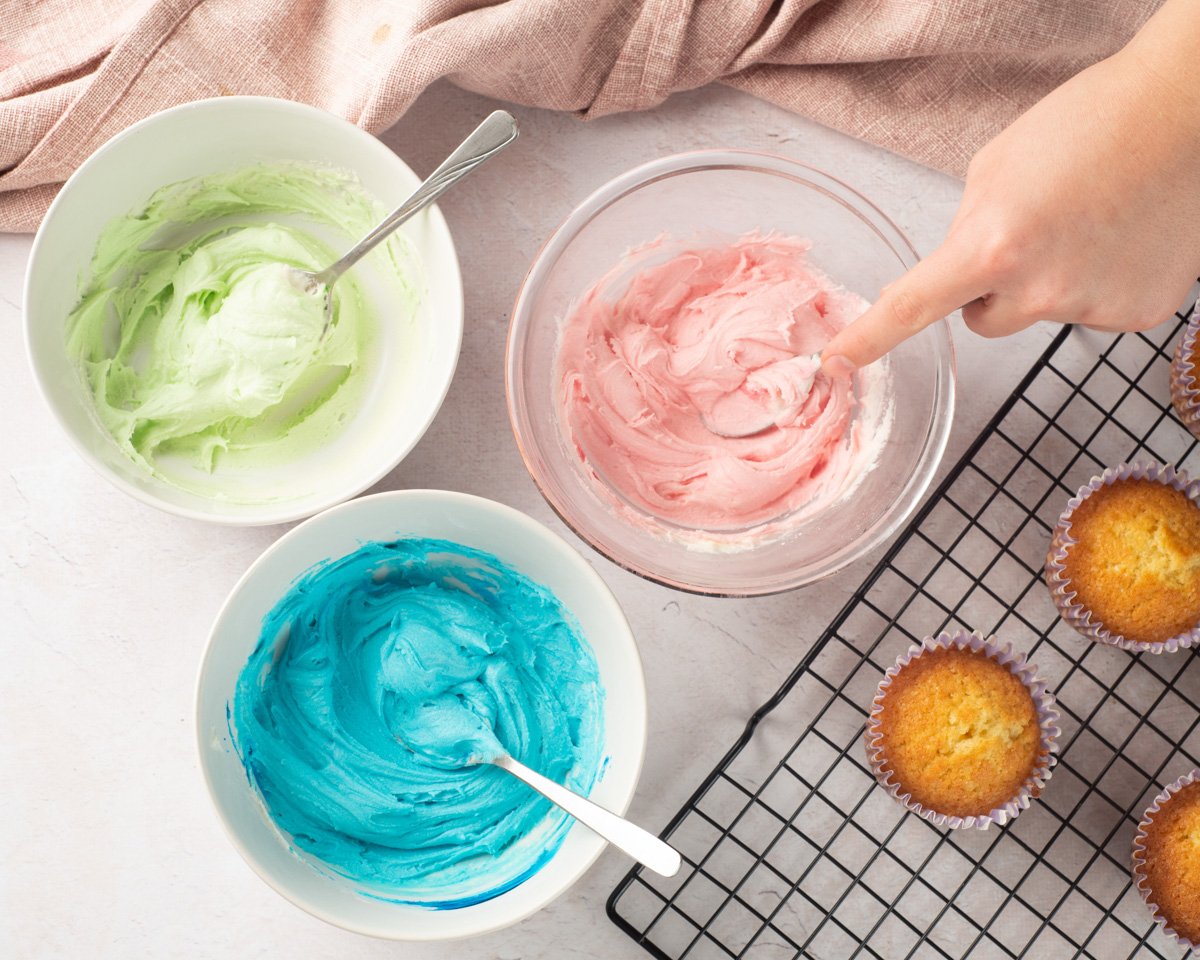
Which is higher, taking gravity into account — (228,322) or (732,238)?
(228,322)

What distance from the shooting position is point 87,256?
5.30ft

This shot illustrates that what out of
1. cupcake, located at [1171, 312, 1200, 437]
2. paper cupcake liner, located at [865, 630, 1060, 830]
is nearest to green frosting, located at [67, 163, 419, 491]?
paper cupcake liner, located at [865, 630, 1060, 830]

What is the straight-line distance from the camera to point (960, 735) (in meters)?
1.60

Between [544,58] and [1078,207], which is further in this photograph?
[544,58]

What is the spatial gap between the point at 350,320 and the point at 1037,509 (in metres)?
1.18

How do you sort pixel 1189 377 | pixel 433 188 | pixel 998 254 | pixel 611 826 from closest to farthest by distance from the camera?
1. pixel 998 254
2. pixel 611 826
3. pixel 433 188
4. pixel 1189 377

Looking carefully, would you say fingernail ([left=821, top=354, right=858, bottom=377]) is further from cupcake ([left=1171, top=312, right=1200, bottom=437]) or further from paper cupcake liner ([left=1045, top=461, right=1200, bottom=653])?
cupcake ([left=1171, top=312, right=1200, bottom=437])

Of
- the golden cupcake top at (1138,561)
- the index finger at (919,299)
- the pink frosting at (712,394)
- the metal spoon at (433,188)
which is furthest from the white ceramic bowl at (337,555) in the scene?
the golden cupcake top at (1138,561)

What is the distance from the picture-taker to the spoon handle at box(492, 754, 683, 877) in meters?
1.39

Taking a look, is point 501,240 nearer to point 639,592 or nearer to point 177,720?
point 639,592

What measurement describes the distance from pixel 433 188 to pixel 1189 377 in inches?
48.5

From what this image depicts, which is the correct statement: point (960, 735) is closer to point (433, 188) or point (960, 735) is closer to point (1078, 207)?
point (1078, 207)

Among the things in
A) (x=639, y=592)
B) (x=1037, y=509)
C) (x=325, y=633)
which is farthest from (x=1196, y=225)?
(x=325, y=633)

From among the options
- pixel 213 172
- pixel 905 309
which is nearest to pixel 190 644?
pixel 213 172
